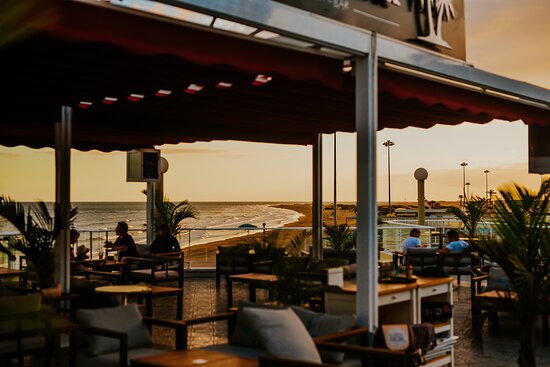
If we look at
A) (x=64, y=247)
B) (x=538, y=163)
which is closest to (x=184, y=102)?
(x=64, y=247)

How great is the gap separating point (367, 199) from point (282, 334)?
1.34 metres

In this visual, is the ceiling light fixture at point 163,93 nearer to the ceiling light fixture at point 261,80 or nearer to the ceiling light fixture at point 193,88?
the ceiling light fixture at point 193,88

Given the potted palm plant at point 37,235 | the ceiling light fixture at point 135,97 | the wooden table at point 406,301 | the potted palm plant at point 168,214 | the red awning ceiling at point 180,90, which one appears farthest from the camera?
the potted palm plant at point 168,214

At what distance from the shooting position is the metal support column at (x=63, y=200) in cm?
676

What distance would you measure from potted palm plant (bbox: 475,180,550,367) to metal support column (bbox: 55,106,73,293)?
160 inches

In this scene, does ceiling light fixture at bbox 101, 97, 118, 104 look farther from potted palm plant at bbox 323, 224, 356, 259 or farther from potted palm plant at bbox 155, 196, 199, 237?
potted palm plant at bbox 155, 196, 199, 237

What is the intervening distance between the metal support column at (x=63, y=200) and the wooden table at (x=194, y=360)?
284 cm

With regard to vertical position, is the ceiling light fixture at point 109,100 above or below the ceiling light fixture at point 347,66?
above

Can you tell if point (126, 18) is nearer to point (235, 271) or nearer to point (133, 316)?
point (133, 316)

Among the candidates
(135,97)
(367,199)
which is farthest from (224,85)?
(367,199)

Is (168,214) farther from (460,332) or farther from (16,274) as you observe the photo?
(16,274)

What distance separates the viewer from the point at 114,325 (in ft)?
16.0

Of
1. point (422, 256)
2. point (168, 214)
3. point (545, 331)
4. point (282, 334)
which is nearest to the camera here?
point (282, 334)

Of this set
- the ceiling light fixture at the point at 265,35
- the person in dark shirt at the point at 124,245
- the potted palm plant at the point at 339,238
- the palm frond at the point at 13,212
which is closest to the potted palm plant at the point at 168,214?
the person in dark shirt at the point at 124,245
